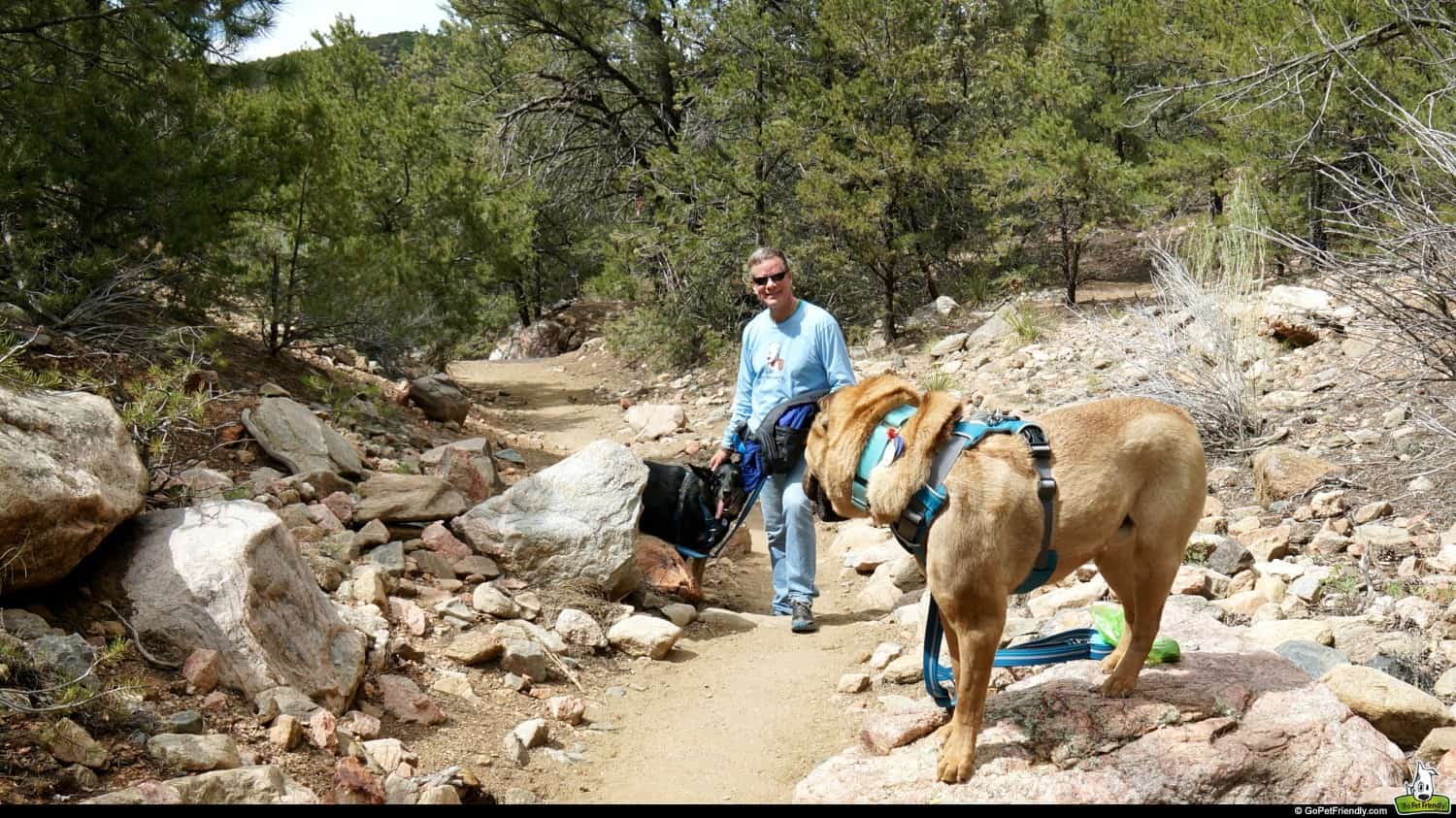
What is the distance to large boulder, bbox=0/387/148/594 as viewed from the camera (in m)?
3.59

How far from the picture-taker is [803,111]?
14859mm

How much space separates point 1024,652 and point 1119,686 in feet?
1.23

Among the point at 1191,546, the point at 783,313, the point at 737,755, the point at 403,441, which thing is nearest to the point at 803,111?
the point at 403,441

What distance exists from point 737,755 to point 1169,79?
14432mm

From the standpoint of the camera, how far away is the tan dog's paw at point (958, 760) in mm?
3129

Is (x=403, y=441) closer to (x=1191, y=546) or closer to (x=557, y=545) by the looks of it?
(x=557, y=545)

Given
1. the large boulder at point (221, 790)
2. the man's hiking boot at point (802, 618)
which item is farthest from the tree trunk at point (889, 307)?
the large boulder at point (221, 790)

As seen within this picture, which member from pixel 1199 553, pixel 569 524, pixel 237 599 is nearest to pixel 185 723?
pixel 237 599

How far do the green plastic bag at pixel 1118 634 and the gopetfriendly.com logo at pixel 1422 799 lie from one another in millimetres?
805

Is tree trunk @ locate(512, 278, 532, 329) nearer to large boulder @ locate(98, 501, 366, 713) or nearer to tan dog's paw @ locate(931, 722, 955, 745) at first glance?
large boulder @ locate(98, 501, 366, 713)

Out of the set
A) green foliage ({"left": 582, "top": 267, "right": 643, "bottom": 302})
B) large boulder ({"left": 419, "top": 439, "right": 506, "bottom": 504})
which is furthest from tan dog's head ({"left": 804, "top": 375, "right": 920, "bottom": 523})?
green foliage ({"left": 582, "top": 267, "right": 643, "bottom": 302})

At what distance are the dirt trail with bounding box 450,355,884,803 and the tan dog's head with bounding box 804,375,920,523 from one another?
1292 millimetres

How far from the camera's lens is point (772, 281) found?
19.0ft

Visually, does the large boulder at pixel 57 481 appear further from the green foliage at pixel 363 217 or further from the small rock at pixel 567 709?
the green foliage at pixel 363 217
